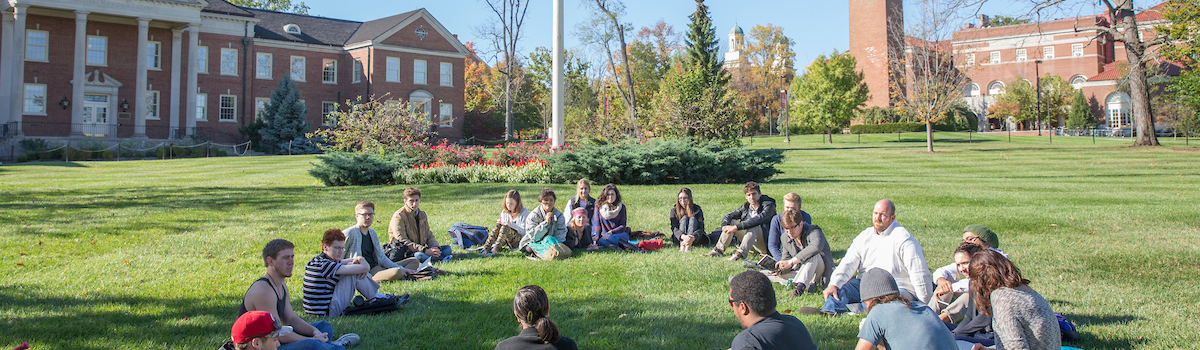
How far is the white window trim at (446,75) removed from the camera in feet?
151

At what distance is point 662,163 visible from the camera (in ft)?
57.9

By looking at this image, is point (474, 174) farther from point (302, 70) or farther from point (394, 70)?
point (302, 70)

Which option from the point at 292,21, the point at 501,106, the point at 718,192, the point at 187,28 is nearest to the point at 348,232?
the point at 718,192

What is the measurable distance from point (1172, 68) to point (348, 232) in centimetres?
7997

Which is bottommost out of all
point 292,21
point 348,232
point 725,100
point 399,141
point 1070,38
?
point 348,232

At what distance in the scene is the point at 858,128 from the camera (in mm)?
52812

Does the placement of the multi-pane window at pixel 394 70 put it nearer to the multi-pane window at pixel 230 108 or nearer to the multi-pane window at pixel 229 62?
the multi-pane window at pixel 229 62

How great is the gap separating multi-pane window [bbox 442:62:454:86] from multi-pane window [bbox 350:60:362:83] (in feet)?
17.2

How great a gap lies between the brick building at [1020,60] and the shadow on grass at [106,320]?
61.5 metres

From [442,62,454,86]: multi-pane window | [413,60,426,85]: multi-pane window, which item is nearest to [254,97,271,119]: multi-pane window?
[413,60,426,85]: multi-pane window

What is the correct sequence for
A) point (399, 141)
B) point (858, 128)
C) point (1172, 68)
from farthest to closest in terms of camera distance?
point (1172, 68) → point (858, 128) → point (399, 141)

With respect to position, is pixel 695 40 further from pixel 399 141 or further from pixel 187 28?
pixel 187 28

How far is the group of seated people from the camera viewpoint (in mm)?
3682

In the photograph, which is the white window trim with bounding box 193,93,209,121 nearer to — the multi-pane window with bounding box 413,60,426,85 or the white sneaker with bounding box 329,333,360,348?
the multi-pane window with bounding box 413,60,426,85
